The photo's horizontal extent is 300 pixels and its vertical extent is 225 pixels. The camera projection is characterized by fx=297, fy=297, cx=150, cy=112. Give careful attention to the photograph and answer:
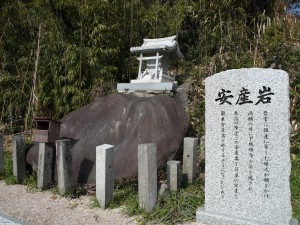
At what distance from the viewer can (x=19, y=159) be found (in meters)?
3.78

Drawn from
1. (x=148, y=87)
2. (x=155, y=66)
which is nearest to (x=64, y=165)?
(x=148, y=87)

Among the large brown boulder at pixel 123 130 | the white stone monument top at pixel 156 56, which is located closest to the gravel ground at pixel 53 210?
the large brown boulder at pixel 123 130

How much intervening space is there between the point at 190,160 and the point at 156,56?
224 centimetres

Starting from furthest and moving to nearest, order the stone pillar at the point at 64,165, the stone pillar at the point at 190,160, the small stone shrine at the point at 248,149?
the stone pillar at the point at 190,160
the stone pillar at the point at 64,165
the small stone shrine at the point at 248,149

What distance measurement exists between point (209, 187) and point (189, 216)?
339 mm

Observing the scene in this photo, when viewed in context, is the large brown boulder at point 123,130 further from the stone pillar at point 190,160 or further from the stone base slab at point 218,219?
the stone base slab at point 218,219

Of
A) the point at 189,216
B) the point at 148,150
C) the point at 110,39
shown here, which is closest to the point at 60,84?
the point at 110,39

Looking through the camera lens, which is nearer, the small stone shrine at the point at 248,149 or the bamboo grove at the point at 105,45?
the small stone shrine at the point at 248,149

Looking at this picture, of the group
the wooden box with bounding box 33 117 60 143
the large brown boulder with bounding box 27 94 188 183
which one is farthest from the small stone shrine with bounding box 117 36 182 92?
the wooden box with bounding box 33 117 60 143

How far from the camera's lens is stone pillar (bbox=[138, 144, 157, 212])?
2.74m

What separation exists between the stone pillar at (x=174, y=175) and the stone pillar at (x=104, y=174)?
0.60m

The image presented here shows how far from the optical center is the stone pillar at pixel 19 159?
3.77m

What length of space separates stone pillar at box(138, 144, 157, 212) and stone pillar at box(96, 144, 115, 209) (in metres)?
0.35

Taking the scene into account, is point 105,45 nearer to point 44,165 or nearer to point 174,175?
point 44,165
